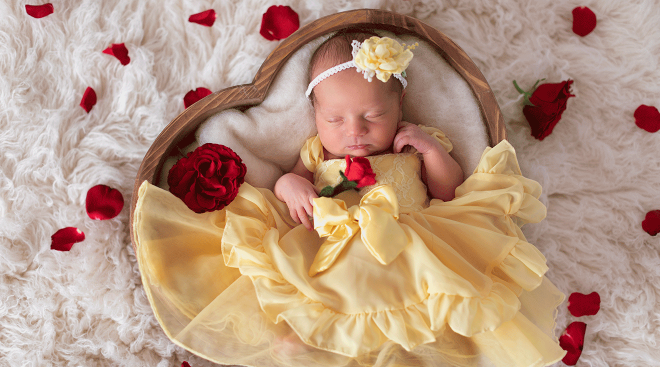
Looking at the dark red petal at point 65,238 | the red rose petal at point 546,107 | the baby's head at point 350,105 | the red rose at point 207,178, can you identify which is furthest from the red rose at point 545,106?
the dark red petal at point 65,238

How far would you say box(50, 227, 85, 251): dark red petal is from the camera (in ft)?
4.91

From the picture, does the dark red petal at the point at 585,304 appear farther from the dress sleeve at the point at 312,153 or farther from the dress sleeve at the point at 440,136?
the dress sleeve at the point at 312,153

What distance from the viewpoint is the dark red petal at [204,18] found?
5.37 ft

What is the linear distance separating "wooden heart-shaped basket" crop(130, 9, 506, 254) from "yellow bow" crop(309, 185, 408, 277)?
0.45 metres

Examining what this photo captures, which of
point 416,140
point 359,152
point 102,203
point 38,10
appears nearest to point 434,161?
point 416,140

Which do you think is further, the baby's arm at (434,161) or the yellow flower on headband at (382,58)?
the baby's arm at (434,161)

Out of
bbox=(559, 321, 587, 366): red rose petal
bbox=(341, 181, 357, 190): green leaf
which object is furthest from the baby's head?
bbox=(559, 321, 587, 366): red rose petal

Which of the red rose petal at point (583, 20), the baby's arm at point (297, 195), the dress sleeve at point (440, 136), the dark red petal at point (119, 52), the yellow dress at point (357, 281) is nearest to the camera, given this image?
the yellow dress at point (357, 281)

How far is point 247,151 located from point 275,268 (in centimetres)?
46

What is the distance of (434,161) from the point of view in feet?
4.62

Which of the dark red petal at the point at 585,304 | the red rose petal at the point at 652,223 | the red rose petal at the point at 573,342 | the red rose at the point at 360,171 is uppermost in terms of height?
the red rose at the point at 360,171

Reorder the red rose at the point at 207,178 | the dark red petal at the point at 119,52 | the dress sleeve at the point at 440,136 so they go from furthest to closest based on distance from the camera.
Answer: the dark red petal at the point at 119,52 → the dress sleeve at the point at 440,136 → the red rose at the point at 207,178

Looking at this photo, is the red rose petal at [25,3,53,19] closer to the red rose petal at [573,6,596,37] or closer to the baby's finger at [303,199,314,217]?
the baby's finger at [303,199,314,217]

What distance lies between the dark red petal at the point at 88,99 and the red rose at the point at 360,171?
95 centimetres
